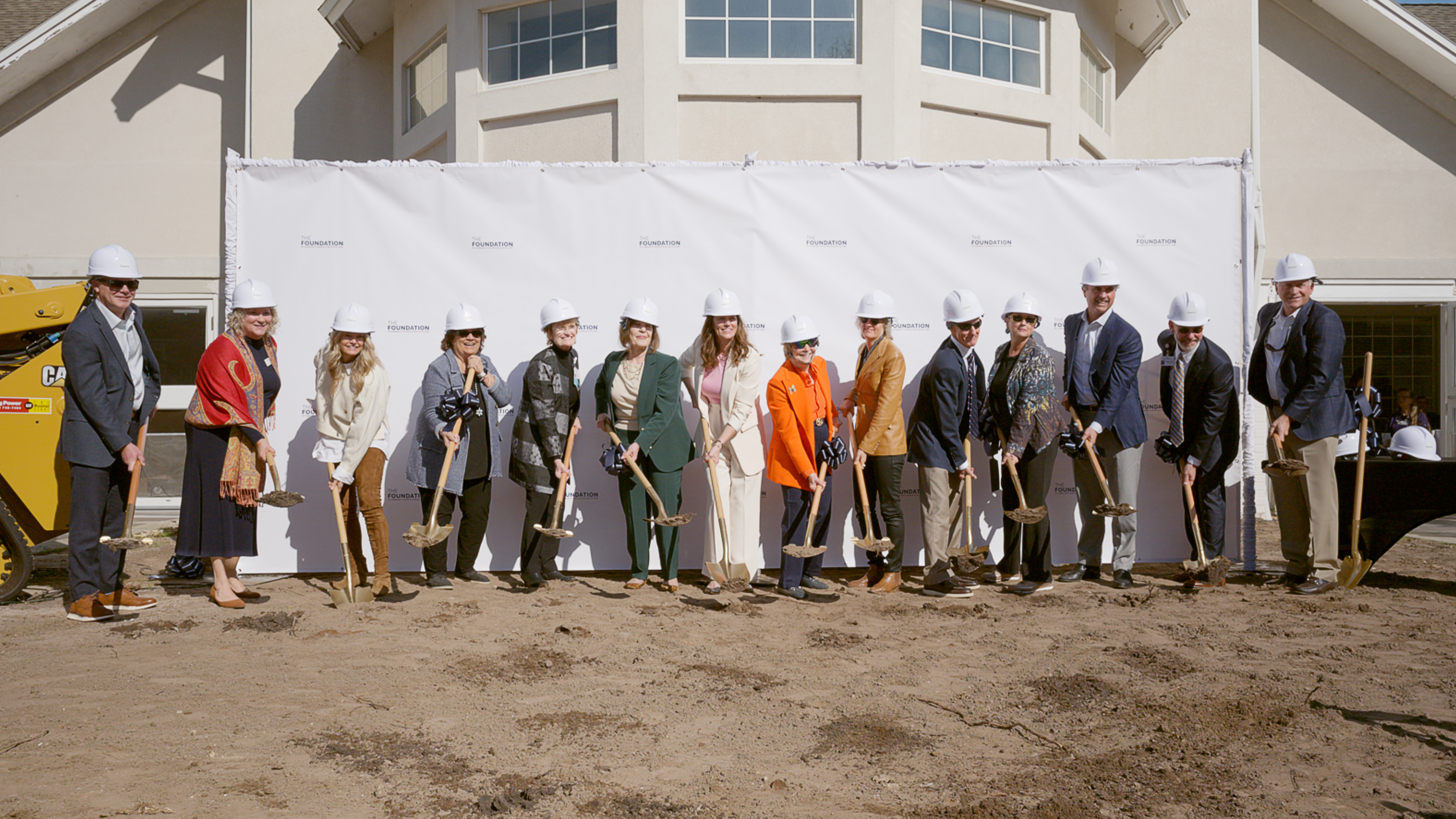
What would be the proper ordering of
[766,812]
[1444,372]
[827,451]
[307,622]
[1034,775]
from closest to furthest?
[766,812] < [1034,775] < [307,622] < [827,451] < [1444,372]

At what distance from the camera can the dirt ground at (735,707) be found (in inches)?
123

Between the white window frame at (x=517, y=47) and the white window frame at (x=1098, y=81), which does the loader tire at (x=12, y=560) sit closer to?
the white window frame at (x=517, y=47)

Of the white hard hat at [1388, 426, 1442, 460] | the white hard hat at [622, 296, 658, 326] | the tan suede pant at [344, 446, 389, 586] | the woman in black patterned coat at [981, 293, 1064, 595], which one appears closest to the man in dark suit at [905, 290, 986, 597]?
the woman in black patterned coat at [981, 293, 1064, 595]

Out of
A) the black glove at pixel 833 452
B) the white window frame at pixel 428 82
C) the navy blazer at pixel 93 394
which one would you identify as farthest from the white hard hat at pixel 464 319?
the white window frame at pixel 428 82

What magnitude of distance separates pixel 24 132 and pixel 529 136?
260 inches

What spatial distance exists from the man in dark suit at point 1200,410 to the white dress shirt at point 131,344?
21.3ft

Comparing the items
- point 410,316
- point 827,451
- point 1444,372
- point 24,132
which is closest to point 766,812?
point 827,451

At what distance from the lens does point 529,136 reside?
934cm

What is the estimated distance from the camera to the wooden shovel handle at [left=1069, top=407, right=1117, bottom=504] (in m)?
6.21

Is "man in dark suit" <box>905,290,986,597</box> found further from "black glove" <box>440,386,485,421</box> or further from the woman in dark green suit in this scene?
"black glove" <box>440,386,485,421</box>

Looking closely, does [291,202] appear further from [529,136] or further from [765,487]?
[765,487]

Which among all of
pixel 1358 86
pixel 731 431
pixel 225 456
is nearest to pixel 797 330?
pixel 731 431

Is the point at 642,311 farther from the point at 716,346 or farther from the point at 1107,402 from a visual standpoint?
the point at 1107,402

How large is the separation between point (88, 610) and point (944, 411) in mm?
5175
